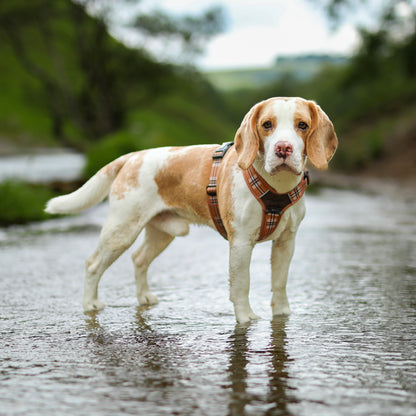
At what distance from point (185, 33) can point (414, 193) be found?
19.9m

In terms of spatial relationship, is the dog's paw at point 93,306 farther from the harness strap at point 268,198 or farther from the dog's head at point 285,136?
the dog's head at point 285,136

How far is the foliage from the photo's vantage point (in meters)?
12.8

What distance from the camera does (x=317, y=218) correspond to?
43.4 ft

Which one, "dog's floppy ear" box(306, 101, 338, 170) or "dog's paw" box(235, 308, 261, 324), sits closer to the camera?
"dog's floppy ear" box(306, 101, 338, 170)

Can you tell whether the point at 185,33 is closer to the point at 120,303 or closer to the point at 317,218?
the point at 317,218

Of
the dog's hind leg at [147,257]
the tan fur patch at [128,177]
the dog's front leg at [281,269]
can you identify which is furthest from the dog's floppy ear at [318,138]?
the dog's hind leg at [147,257]

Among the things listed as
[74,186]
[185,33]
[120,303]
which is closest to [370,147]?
[185,33]

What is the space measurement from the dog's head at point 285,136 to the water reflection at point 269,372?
44.2 inches

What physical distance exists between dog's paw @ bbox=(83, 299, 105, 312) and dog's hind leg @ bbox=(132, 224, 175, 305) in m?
0.39

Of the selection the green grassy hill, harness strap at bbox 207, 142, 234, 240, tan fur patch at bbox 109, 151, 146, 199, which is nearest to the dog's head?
harness strap at bbox 207, 142, 234, 240

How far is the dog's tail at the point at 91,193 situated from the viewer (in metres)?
5.96

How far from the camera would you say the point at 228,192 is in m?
5.01

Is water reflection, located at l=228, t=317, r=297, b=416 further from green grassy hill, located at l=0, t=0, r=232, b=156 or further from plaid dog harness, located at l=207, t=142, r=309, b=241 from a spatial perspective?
green grassy hill, located at l=0, t=0, r=232, b=156

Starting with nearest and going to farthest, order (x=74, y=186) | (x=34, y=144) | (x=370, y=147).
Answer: (x=74, y=186) → (x=370, y=147) → (x=34, y=144)
